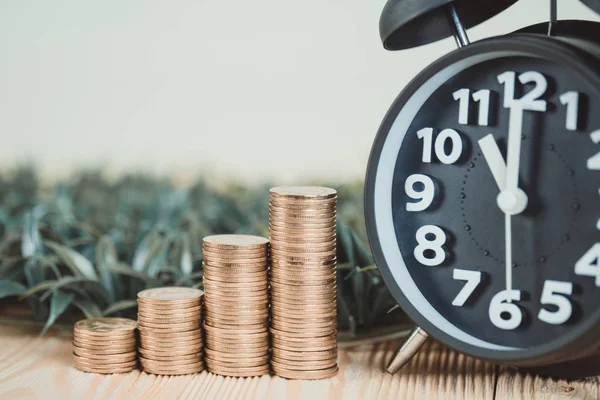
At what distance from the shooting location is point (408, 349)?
1.46 m

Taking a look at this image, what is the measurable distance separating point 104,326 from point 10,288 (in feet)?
1.14

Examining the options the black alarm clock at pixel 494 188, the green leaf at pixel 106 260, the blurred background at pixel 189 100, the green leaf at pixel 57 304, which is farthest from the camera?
the blurred background at pixel 189 100

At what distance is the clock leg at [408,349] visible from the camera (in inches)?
56.8

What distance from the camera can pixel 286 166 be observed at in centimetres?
269

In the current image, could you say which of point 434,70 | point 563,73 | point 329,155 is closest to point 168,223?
point 329,155

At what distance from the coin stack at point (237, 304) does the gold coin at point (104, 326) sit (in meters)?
0.17

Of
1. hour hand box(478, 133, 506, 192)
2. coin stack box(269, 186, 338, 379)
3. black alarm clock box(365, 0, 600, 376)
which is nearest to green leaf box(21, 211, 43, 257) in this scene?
coin stack box(269, 186, 338, 379)

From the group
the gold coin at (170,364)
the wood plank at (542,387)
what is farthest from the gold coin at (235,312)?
the wood plank at (542,387)

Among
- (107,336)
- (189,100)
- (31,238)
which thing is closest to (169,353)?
(107,336)

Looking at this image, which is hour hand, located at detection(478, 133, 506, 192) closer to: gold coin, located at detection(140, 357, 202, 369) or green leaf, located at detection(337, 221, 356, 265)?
green leaf, located at detection(337, 221, 356, 265)

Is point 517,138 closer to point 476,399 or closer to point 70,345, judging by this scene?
point 476,399

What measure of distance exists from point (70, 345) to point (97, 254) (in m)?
0.23

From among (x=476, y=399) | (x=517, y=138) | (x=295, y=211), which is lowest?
(x=476, y=399)

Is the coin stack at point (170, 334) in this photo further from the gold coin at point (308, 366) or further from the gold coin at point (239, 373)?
the gold coin at point (308, 366)
